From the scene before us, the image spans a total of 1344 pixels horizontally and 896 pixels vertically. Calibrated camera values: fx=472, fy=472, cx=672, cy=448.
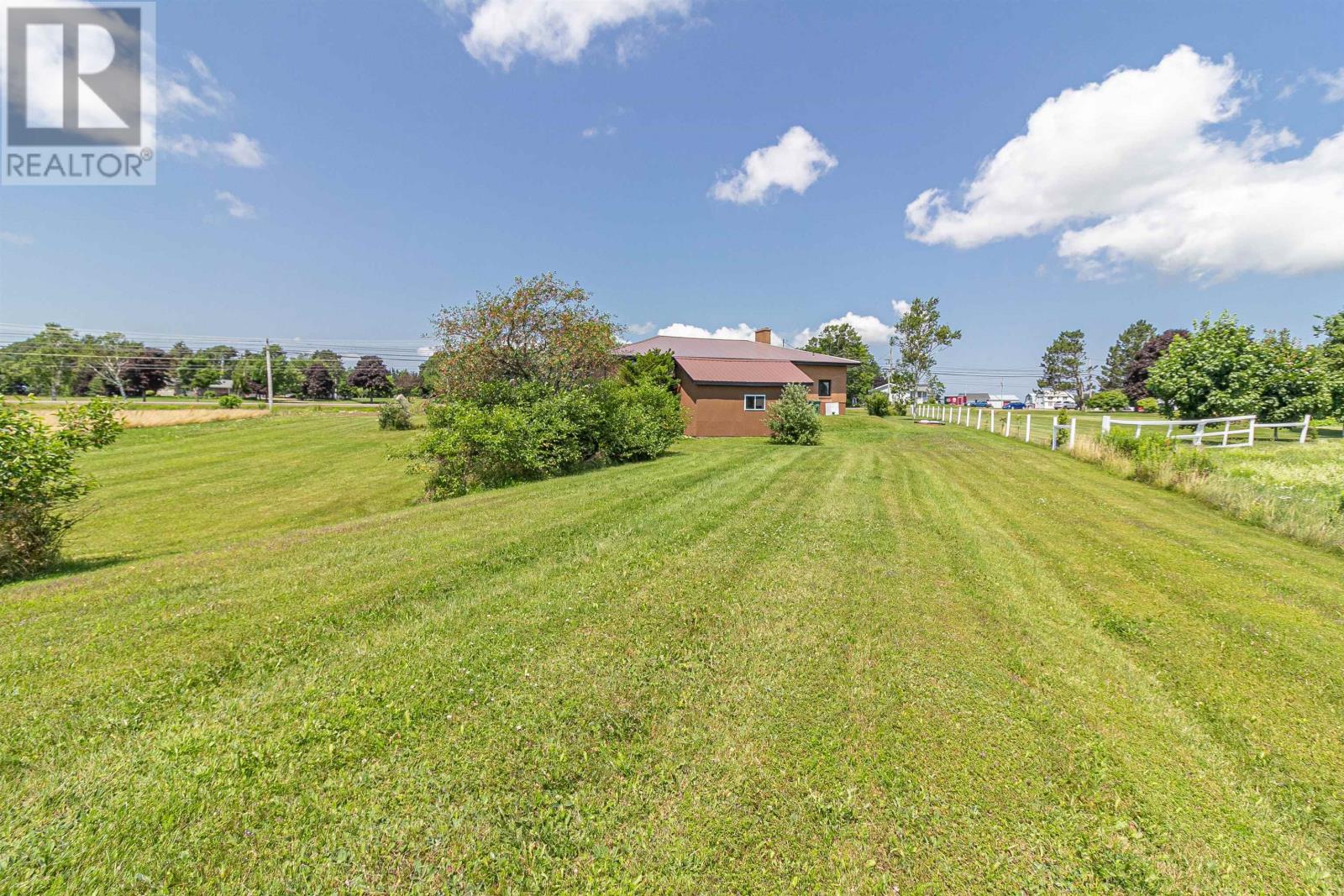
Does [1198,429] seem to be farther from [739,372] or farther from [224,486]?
[224,486]

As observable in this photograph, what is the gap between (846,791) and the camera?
8.92 feet

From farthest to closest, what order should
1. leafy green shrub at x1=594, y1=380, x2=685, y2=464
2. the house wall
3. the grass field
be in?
the house wall, leafy green shrub at x1=594, y1=380, x2=685, y2=464, the grass field

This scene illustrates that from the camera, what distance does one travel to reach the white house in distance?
3054 inches

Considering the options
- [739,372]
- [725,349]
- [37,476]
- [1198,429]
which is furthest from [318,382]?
[1198,429]

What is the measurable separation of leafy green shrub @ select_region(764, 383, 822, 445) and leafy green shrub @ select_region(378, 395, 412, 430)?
23.8m

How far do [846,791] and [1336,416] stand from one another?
2875 centimetres

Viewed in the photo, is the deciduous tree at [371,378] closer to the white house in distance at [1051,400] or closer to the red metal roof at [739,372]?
the red metal roof at [739,372]

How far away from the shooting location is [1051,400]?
79062mm

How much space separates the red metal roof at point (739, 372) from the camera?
27281 mm

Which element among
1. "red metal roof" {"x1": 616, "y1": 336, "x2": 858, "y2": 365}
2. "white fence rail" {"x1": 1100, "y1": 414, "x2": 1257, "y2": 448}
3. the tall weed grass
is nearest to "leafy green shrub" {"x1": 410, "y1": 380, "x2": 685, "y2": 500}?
the tall weed grass

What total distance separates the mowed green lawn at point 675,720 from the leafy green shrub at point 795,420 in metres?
14.9

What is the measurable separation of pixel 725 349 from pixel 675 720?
35260mm

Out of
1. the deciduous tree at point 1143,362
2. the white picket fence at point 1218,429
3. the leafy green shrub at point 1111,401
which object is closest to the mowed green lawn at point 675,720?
the white picket fence at point 1218,429

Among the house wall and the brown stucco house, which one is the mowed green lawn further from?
the house wall
